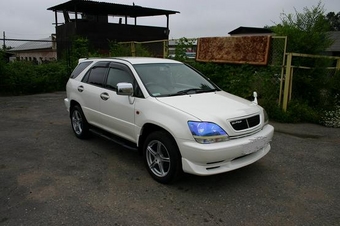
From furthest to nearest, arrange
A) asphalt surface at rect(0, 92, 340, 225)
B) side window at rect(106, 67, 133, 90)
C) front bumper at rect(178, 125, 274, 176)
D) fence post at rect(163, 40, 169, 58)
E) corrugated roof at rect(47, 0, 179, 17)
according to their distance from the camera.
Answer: corrugated roof at rect(47, 0, 179, 17) → fence post at rect(163, 40, 169, 58) → side window at rect(106, 67, 133, 90) → front bumper at rect(178, 125, 274, 176) → asphalt surface at rect(0, 92, 340, 225)

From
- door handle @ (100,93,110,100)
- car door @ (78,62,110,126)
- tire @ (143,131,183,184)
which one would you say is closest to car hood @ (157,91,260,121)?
tire @ (143,131,183,184)

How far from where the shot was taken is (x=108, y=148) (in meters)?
5.12

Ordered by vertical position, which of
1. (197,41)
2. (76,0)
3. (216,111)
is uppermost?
(76,0)

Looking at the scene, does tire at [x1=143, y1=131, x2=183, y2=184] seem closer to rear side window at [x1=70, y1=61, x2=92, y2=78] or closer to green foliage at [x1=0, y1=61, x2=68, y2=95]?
rear side window at [x1=70, y1=61, x2=92, y2=78]

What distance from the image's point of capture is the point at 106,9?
20094mm

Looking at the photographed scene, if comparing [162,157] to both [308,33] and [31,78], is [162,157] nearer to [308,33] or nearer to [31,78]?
[308,33]

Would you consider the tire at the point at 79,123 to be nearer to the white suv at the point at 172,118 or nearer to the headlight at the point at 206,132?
the white suv at the point at 172,118

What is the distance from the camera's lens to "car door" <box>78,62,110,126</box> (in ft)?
15.8

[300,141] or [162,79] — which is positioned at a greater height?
[162,79]

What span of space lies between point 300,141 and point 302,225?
10.2ft

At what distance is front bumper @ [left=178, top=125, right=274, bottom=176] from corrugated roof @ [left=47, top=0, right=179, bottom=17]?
1646 cm

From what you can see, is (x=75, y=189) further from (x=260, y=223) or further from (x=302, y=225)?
(x=302, y=225)

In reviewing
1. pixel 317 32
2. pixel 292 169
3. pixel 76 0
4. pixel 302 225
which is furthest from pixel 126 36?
pixel 302 225

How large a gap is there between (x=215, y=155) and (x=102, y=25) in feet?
57.9
